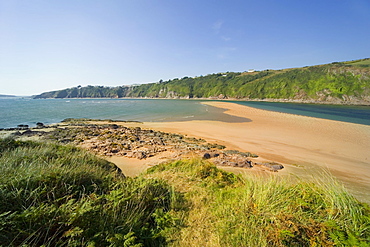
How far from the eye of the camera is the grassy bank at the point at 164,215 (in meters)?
2.25

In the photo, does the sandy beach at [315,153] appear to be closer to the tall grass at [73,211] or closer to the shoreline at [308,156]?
the shoreline at [308,156]

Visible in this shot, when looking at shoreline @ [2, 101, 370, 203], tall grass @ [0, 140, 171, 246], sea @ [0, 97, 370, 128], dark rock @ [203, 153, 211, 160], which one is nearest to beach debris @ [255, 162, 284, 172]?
shoreline @ [2, 101, 370, 203]

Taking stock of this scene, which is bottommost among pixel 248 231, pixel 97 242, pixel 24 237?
pixel 248 231

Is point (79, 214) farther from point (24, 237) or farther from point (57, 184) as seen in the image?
point (57, 184)

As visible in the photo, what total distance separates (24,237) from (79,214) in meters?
0.60

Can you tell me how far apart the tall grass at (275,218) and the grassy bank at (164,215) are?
13mm

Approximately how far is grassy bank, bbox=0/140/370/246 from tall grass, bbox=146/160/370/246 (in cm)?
1

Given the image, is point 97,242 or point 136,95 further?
point 136,95

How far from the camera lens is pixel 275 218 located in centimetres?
282

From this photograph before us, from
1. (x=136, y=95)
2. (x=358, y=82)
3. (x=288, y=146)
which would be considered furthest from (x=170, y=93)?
(x=288, y=146)

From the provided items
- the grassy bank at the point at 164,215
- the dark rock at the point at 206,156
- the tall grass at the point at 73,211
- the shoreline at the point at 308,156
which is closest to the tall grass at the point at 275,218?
the grassy bank at the point at 164,215

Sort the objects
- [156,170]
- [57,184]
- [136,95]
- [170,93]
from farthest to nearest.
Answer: [136,95]
[170,93]
[156,170]
[57,184]

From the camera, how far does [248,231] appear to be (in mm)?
2678

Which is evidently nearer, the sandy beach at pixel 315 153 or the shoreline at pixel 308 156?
the shoreline at pixel 308 156
